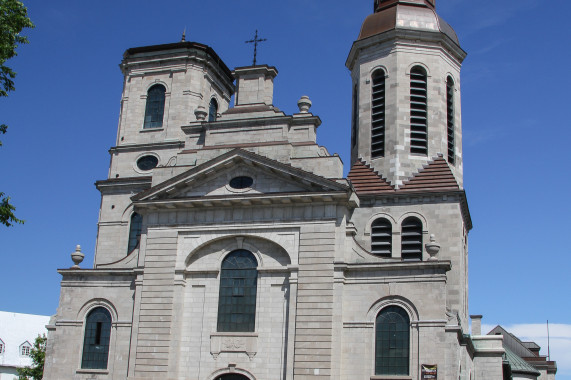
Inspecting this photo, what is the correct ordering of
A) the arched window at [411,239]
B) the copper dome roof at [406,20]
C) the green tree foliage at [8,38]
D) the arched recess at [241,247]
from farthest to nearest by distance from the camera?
1. the copper dome roof at [406,20]
2. the arched window at [411,239]
3. the arched recess at [241,247]
4. the green tree foliage at [8,38]

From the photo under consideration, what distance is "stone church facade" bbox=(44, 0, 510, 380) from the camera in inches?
1113

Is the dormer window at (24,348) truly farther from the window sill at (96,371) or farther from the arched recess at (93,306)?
the window sill at (96,371)

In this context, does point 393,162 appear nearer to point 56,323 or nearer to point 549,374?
point 56,323

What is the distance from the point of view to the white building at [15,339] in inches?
2579

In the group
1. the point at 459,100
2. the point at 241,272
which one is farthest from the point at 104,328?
the point at 459,100

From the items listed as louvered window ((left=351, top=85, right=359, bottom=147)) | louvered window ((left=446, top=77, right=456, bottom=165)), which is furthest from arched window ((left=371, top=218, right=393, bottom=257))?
louvered window ((left=351, top=85, right=359, bottom=147))

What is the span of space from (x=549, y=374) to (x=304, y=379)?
159 ft

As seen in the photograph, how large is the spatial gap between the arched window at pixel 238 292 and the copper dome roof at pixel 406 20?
14.4 meters

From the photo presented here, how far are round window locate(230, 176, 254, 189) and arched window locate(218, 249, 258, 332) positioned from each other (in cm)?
255

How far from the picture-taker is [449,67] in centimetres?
3841

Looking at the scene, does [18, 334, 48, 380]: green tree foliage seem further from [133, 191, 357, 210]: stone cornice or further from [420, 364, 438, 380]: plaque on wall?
[420, 364, 438, 380]: plaque on wall

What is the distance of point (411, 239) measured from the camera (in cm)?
3372

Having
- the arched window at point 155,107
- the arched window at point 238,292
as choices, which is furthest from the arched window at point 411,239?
the arched window at point 155,107

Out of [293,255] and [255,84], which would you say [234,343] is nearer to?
[293,255]
